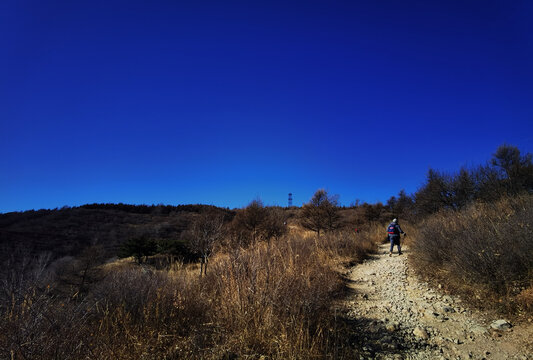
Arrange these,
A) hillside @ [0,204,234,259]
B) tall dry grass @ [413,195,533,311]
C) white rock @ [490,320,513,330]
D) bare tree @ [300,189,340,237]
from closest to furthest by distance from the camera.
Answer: white rock @ [490,320,513,330]
tall dry grass @ [413,195,533,311]
bare tree @ [300,189,340,237]
hillside @ [0,204,234,259]

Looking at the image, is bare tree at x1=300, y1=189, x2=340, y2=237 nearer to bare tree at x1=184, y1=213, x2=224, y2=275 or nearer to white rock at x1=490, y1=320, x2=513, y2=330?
bare tree at x1=184, y1=213, x2=224, y2=275

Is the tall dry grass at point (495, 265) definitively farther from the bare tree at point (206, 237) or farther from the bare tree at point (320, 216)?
the bare tree at point (320, 216)

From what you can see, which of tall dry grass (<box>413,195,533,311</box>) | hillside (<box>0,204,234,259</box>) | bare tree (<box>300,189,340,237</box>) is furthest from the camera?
hillside (<box>0,204,234,259</box>)

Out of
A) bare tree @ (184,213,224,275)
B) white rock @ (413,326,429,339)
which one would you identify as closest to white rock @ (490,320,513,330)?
white rock @ (413,326,429,339)

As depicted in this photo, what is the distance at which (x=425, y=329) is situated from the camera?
3.65m

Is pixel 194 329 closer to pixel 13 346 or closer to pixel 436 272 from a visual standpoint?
pixel 13 346

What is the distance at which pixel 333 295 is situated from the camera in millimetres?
5008

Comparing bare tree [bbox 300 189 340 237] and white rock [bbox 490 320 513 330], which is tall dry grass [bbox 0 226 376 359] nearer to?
white rock [bbox 490 320 513 330]

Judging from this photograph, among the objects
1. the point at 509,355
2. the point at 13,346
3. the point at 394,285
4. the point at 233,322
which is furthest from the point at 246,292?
the point at 394,285

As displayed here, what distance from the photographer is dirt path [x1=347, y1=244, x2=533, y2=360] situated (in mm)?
3020

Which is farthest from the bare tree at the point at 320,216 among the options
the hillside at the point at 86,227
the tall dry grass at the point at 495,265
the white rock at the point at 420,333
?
the white rock at the point at 420,333

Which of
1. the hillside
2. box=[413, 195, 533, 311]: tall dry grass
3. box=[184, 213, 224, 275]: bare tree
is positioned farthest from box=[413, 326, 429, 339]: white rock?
the hillside

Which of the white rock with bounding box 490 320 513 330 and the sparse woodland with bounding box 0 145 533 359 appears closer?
the sparse woodland with bounding box 0 145 533 359

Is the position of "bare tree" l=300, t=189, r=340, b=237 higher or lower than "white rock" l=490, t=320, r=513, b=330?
higher
